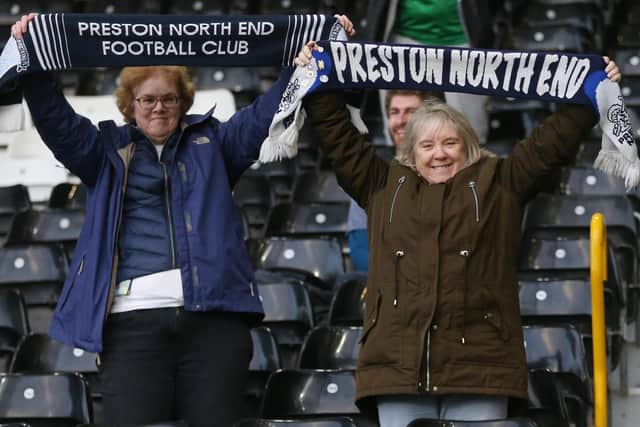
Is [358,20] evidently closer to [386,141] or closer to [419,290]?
[386,141]

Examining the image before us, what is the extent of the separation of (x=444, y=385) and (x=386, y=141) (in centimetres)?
402

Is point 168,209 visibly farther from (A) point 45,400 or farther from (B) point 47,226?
(B) point 47,226

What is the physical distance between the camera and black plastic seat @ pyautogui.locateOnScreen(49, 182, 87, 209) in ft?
26.8

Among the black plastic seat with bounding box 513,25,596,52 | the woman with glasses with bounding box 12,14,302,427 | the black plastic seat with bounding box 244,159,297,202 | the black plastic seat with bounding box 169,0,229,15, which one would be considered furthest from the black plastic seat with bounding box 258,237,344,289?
the black plastic seat with bounding box 169,0,229,15

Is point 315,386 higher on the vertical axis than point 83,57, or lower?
lower

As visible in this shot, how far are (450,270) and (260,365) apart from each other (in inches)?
57.5

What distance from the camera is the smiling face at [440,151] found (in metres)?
4.76

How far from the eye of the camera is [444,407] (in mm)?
4637

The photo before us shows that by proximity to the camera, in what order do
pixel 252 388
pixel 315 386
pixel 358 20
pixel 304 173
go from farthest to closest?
1. pixel 358 20
2. pixel 304 173
3. pixel 252 388
4. pixel 315 386

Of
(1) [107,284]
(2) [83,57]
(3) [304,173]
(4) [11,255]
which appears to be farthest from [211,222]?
(3) [304,173]

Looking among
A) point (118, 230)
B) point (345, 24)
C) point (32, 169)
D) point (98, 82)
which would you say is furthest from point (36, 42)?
point (98, 82)

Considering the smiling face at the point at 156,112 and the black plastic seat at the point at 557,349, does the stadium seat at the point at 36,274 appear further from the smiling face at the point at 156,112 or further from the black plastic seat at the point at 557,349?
the black plastic seat at the point at 557,349

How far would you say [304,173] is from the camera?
8047 millimetres

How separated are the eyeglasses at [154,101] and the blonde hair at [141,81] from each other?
4 centimetres
